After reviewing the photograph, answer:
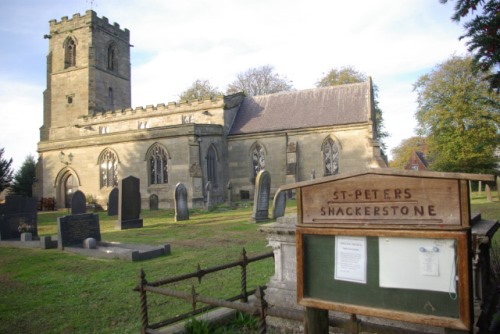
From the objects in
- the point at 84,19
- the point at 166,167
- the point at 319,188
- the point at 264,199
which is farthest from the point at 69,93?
the point at 319,188

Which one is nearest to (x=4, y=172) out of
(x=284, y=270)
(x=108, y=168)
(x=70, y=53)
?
(x=108, y=168)

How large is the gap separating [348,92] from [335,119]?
300cm

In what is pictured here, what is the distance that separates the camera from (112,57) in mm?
39031

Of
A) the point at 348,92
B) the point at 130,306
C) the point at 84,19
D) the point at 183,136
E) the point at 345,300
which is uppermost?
the point at 84,19

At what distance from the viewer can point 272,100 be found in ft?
101

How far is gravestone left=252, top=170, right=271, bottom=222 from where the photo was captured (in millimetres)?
15062

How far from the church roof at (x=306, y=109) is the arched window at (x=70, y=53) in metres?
18.2

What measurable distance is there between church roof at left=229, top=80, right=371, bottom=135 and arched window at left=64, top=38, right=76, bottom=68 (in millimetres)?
18223

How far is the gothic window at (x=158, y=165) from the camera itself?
25422 mm

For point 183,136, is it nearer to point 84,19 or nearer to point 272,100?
point 272,100

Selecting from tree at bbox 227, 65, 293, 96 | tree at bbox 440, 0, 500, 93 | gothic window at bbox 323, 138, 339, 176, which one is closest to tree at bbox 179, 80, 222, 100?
tree at bbox 227, 65, 293, 96

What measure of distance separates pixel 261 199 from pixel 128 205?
5313 millimetres

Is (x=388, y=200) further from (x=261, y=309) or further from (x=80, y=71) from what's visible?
(x=80, y=71)

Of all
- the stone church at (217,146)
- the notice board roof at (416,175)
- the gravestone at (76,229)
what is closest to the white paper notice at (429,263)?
the notice board roof at (416,175)
